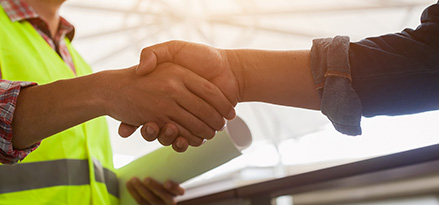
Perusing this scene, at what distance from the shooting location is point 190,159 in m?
1.49

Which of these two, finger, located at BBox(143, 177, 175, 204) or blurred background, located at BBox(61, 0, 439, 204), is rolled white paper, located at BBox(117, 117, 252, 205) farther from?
blurred background, located at BBox(61, 0, 439, 204)

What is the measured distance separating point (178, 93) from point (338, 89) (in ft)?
1.52

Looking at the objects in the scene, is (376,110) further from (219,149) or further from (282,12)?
(282,12)

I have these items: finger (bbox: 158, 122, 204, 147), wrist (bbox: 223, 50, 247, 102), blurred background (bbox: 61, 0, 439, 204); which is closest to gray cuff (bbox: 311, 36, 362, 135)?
wrist (bbox: 223, 50, 247, 102)

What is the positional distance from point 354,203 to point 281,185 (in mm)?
189

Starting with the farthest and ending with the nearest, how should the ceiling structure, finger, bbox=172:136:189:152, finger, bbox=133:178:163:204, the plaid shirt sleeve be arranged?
the ceiling structure, finger, bbox=133:178:163:204, finger, bbox=172:136:189:152, the plaid shirt sleeve

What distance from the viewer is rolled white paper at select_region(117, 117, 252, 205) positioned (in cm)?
142

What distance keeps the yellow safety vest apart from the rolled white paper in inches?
3.9

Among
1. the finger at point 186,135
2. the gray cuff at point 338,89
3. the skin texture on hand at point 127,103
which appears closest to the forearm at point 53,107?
the skin texture on hand at point 127,103

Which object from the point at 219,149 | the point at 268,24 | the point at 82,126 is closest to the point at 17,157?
the point at 82,126

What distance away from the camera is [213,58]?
1.36 metres

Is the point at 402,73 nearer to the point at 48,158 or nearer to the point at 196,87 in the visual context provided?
the point at 196,87

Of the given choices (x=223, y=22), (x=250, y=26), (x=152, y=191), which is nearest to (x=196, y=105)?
(x=152, y=191)

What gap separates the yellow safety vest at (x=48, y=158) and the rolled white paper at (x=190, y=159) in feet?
0.32
